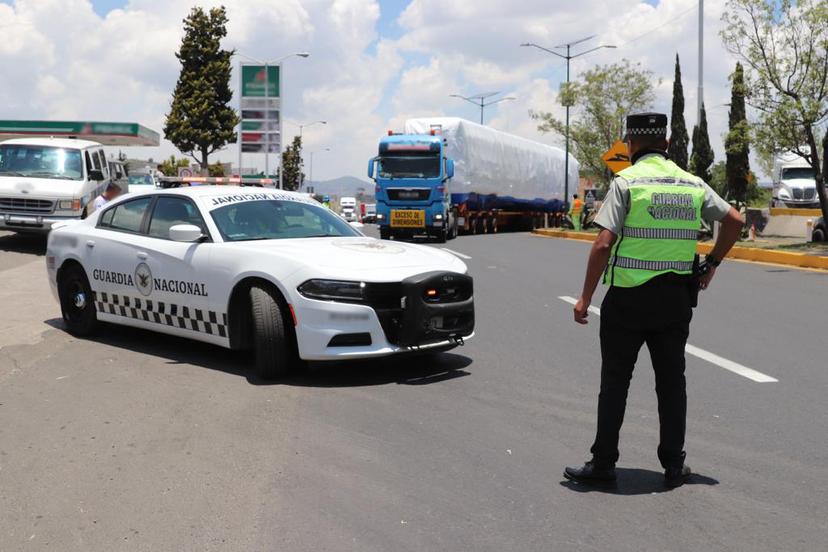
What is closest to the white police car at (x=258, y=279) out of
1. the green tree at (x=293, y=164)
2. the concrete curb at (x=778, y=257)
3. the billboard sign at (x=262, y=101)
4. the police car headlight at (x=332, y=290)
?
the police car headlight at (x=332, y=290)

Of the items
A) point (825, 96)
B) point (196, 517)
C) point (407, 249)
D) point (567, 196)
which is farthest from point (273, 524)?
point (567, 196)

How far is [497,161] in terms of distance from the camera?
38.3 meters

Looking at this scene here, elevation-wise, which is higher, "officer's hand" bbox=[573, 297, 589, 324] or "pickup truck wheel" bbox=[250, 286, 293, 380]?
"officer's hand" bbox=[573, 297, 589, 324]

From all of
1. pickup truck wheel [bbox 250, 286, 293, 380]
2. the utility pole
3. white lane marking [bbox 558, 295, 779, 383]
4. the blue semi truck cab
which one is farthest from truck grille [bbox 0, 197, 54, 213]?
the utility pole

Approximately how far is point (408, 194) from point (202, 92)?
2640 cm

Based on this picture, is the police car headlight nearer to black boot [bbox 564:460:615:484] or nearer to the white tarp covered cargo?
black boot [bbox 564:460:615:484]

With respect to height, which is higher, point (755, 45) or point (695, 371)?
point (755, 45)

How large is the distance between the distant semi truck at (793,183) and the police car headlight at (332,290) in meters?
32.2

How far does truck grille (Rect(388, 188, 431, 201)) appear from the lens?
29500 millimetres

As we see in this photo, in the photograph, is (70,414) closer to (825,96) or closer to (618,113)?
(825,96)

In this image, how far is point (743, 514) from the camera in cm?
416

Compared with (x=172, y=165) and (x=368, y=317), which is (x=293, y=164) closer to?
(x=172, y=165)

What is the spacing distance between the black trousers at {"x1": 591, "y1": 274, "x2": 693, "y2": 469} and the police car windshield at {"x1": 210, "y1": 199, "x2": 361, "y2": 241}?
152 inches

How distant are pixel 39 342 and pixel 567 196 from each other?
42610 millimetres
